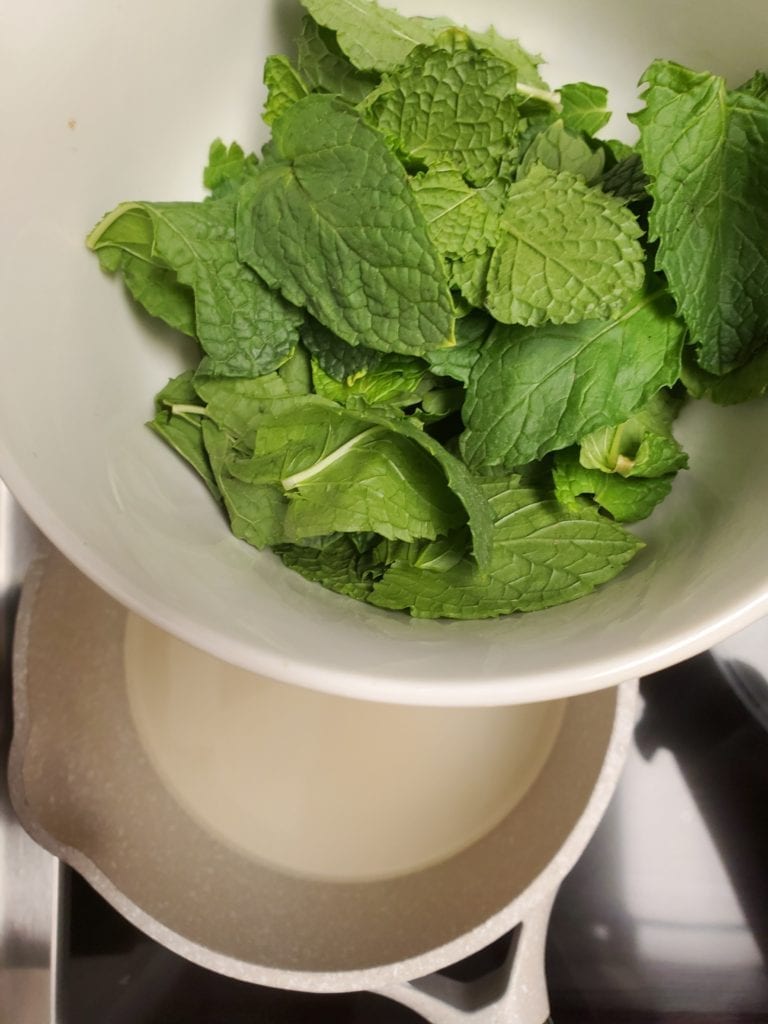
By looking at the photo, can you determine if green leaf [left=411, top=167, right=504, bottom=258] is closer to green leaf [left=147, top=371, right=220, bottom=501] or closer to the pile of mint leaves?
the pile of mint leaves

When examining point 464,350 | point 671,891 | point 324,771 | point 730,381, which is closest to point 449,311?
point 464,350

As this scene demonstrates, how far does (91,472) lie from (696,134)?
31 cm

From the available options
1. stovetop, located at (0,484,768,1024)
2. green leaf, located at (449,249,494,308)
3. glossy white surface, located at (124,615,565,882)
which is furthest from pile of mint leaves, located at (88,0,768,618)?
stovetop, located at (0,484,768,1024)

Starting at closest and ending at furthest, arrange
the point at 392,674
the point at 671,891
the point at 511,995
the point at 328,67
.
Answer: the point at 392,674 → the point at 328,67 → the point at 511,995 → the point at 671,891

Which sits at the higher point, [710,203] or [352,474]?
[710,203]

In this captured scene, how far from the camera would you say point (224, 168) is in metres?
0.48

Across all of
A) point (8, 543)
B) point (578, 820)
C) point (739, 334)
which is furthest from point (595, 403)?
point (8, 543)

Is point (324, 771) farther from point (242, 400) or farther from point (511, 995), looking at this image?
point (242, 400)

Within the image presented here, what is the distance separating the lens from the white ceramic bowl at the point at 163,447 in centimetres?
36

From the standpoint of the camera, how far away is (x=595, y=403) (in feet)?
1.39

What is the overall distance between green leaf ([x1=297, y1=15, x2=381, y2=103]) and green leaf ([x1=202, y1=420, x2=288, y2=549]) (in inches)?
7.7

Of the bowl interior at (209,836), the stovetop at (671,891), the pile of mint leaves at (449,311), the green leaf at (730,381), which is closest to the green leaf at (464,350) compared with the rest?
the pile of mint leaves at (449,311)

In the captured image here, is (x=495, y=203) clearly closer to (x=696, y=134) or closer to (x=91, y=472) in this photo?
(x=696, y=134)

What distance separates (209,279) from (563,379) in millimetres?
169
